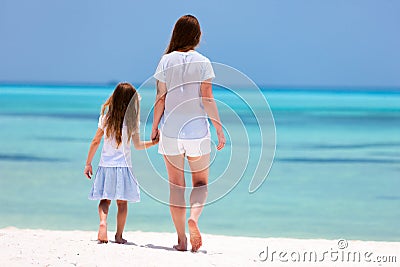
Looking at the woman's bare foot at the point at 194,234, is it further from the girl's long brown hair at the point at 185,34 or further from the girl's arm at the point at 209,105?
the girl's long brown hair at the point at 185,34

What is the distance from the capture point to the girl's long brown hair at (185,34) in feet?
14.9

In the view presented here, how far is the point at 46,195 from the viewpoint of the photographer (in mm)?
7949

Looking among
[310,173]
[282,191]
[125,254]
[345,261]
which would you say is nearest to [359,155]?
[310,173]

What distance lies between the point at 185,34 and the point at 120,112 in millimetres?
632

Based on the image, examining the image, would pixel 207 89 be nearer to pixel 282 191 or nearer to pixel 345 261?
pixel 345 261

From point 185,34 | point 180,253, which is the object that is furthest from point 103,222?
point 185,34

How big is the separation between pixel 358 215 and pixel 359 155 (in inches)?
215

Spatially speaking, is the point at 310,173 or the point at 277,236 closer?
the point at 277,236

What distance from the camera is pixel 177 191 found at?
4.68 m

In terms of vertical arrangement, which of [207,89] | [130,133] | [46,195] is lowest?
[46,195]

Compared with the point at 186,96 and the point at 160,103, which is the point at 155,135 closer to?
the point at 160,103

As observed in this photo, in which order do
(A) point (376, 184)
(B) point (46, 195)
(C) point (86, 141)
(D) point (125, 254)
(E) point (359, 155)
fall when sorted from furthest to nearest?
(C) point (86, 141)
(E) point (359, 155)
(A) point (376, 184)
(B) point (46, 195)
(D) point (125, 254)

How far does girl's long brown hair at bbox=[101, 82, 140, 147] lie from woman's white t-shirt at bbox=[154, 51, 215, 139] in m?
0.38

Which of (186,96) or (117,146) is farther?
(117,146)
